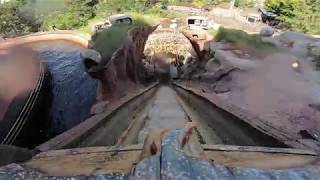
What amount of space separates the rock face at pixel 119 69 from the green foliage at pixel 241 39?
3.46 meters

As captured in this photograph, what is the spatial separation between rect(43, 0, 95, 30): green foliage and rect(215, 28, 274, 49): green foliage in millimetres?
8065

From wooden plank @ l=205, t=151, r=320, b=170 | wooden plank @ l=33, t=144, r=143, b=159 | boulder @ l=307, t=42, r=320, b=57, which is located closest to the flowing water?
boulder @ l=307, t=42, r=320, b=57

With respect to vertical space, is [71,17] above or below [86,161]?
below

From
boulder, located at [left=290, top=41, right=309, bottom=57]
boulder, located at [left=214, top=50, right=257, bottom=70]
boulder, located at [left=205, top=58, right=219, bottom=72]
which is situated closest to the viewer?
boulder, located at [left=214, top=50, right=257, bottom=70]

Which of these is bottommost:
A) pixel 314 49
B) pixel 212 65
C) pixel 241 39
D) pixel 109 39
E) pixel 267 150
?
pixel 212 65

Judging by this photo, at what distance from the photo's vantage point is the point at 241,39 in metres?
14.8

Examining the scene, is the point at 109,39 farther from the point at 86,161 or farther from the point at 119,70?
the point at 86,161

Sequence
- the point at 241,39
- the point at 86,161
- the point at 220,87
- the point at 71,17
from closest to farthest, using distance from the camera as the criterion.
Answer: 1. the point at 86,161
2. the point at 220,87
3. the point at 241,39
4. the point at 71,17

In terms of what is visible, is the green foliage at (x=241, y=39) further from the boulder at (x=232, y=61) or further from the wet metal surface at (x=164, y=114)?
the wet metal surface at (x=164, y=114)

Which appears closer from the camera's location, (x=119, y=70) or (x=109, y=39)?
(x=119, y=70)

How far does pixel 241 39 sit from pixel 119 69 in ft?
17.8

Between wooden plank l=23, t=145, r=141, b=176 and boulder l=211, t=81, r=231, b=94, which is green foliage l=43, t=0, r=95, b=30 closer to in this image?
boulder l=211, t=81, r=231, b=94

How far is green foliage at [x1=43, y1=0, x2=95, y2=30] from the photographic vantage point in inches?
827

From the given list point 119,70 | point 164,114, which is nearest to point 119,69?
point 119,70
